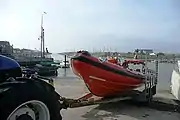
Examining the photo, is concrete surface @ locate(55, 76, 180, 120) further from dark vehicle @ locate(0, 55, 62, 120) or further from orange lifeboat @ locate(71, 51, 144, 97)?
dark vehicle @ locate(0, 55, 62, 120)

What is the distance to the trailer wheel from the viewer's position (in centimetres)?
335

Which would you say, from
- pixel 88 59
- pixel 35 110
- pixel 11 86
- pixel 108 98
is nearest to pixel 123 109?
pixel 108 98

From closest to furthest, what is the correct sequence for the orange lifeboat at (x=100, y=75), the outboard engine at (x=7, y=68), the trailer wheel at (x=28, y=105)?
the trailer wheel at (x=28, y=105)
the outboard engine at (x=7, y=68)
the orange lifeboat at (x=100, y=75)

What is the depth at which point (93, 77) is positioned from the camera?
7.78 metres

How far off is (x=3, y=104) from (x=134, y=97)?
5523 millimetres

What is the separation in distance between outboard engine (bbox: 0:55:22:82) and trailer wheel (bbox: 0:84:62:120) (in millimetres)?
663

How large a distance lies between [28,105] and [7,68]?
727 millimetres

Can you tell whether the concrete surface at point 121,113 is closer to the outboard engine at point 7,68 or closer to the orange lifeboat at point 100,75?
the orange lifeboat at point 100,75

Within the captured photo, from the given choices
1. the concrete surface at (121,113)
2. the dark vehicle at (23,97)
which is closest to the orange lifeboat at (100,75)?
the concrete surface at (121,113)

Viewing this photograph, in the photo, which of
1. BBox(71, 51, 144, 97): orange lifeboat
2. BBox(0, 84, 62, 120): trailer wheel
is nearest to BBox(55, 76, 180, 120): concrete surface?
BBox(71, 51, 144, 97): orange lifeboat

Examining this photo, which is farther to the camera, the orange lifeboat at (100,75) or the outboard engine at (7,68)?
the orange lifeboat at (100,75)

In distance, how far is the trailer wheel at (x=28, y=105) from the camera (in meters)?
3.35

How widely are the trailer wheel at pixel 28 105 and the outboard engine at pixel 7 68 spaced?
2.17 ft

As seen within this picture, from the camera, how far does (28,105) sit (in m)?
3.83
